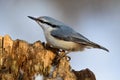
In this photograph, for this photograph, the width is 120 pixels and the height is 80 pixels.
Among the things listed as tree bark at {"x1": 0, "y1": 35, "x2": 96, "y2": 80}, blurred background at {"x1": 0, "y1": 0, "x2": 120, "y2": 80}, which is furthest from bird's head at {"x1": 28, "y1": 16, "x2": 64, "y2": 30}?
blurred background at {"x1": 0, "y1": 0, "x2": 120, "y2": 80}

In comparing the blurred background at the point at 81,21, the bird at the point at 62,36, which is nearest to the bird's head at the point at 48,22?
the bird at the point at 62,36

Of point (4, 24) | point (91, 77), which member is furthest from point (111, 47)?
point (91, 77)

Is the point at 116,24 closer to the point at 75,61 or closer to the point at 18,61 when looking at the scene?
the point at 75,61

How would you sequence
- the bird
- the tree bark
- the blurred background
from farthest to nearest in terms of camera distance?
the blurred background → the bird → the tree bark

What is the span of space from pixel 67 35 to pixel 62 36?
0.02 meters

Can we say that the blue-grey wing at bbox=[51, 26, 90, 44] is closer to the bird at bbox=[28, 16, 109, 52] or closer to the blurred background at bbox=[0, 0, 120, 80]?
the bird at bbox=[28, 16, 109, 52]

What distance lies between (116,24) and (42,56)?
1.01 meters

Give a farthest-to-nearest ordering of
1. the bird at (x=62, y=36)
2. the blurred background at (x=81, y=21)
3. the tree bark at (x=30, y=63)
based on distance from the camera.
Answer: the blurred background at (x=81, y=21) → the bird at (x=62, y=36) → the tree bark at (x=30, y=63)

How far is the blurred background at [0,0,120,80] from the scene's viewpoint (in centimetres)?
226

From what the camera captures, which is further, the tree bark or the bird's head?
the bird's head


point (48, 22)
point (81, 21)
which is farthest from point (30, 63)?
point (81, 21)

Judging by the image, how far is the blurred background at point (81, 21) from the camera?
226cm

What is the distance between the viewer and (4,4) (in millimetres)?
2438

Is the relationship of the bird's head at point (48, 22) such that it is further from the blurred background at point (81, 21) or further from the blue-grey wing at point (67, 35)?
the blurred background at point (81, 21)
